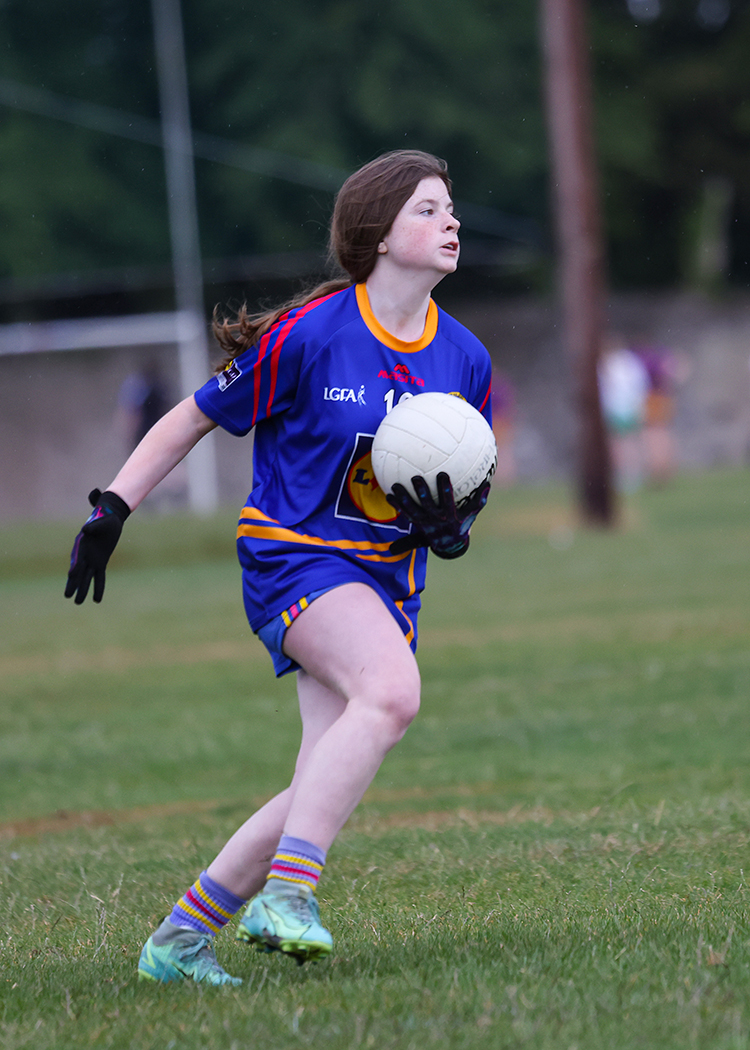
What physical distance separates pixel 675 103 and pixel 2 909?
41.5m

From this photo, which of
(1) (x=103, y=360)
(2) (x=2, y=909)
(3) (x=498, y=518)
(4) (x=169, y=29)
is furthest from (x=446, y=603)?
(4) (x=169, y=29)

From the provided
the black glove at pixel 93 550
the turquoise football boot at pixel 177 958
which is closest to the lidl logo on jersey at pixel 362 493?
the black glove at pixel 93 550

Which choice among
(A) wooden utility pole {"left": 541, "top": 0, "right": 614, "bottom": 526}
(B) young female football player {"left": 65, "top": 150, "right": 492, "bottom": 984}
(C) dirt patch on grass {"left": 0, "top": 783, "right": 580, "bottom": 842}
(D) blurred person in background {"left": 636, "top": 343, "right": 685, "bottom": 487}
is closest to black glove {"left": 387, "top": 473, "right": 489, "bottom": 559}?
(B) young female football player {"left": 65, "top": 150, "right": 492, "bottom": 984}

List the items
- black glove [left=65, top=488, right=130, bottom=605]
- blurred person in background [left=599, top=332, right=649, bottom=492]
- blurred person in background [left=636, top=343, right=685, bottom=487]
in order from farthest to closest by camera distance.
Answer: blurred person in background [left=636, top=343, right=685, bottom=487]
blurred person in background [left=599, top=332, right=649, bottom=492]
black glove [left=65, top=488, right=130, bottom=605]

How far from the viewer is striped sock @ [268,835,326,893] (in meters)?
3.62

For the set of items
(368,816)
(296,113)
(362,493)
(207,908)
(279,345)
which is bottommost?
(368,816)

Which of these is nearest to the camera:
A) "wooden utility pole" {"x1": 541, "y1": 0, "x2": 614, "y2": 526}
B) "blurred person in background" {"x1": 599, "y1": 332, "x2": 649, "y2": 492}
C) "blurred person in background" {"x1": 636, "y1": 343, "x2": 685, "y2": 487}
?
"wooden utility pole" {"x1": 541, "y1": 0, "x2": 614, "y2": 526}

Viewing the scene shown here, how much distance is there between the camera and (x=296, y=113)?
4028cm

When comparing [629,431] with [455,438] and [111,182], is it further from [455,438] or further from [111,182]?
[455,438]

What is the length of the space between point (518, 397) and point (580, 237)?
57.2 feet

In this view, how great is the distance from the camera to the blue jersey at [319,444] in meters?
4.00

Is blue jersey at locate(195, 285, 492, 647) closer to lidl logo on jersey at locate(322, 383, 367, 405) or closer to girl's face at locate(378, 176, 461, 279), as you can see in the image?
lidl logo on jersey at locate(322, 383, 367, 405)

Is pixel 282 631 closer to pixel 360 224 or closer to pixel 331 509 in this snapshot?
pixel 331 509

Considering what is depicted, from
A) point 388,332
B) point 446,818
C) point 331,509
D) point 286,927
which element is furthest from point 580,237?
point 286,927
